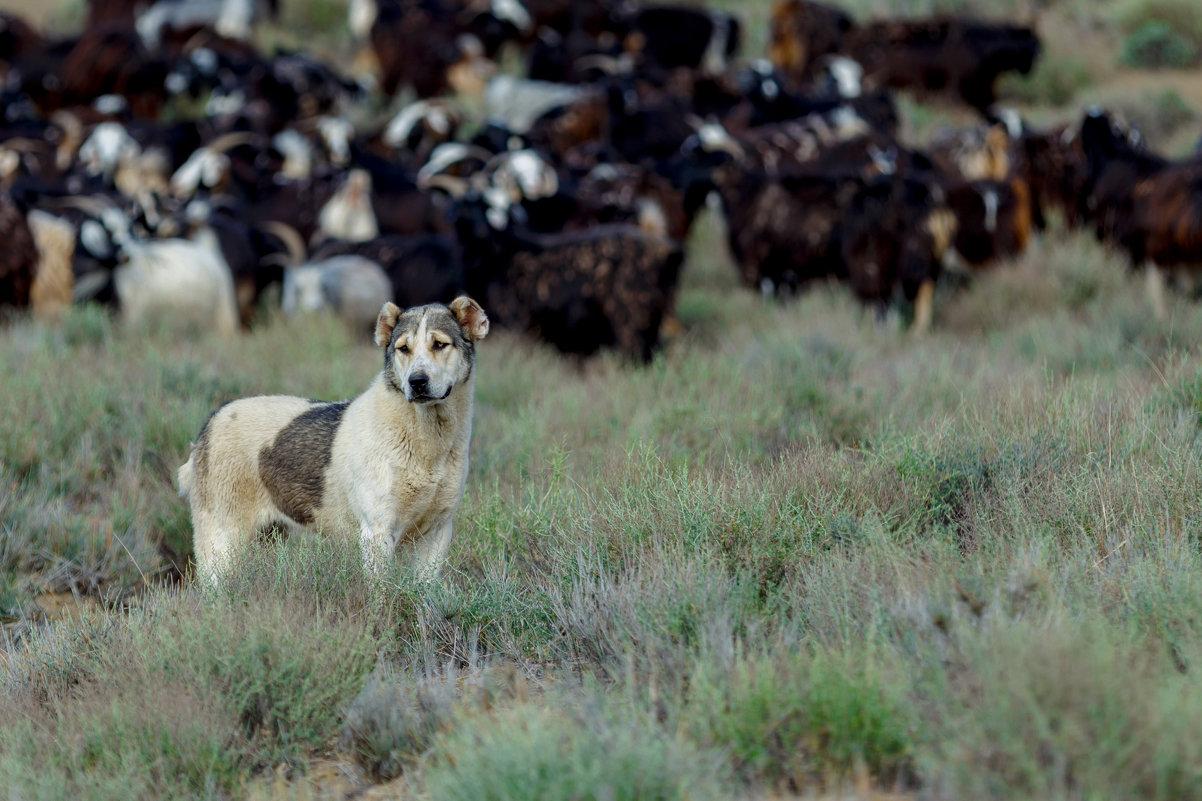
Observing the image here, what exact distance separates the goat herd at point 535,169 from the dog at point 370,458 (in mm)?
5237

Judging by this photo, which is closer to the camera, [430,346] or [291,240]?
[430,346]

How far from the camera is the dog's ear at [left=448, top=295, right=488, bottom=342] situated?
229 inches

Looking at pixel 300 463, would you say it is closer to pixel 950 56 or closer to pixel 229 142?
pixel 229 142

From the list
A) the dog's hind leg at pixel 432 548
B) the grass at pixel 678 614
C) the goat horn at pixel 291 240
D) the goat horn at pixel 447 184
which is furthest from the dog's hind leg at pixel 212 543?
the goat horn at pixel 447 184

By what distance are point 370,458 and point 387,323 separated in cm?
61

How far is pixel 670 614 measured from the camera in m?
4.54

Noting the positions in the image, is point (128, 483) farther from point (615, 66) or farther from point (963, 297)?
point (615, 66)

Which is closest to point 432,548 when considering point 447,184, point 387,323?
point 387,323

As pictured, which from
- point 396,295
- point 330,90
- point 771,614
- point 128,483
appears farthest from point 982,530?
point 330,90

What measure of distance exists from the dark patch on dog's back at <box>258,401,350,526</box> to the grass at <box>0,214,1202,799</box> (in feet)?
1.22

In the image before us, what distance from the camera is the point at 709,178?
49.0ft

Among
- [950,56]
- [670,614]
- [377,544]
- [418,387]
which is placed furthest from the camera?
[950,56]

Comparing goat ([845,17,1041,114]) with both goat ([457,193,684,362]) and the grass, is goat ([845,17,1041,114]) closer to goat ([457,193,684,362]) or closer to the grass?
goat ([457,193,684,362])

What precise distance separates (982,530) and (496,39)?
72.9ft
